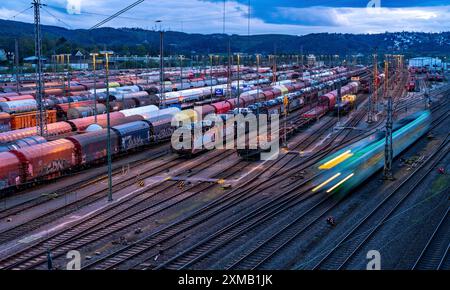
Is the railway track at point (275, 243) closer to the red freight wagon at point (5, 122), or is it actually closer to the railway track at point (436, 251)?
the railway track at point (436, 251)

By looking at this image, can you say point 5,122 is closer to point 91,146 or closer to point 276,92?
point 91,146

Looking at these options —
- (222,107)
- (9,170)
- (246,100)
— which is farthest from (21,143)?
(246,100)

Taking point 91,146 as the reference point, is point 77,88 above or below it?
above

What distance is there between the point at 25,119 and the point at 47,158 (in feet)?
68.5

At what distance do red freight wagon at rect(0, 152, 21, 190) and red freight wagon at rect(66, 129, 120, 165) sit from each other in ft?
16.1

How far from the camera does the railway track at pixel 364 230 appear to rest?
16031mm

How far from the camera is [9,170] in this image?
2489 centimetres

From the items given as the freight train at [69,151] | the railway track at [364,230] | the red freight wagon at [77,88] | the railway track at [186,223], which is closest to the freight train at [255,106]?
the freight train at [69,151]

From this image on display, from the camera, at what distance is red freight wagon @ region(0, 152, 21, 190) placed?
24.5m

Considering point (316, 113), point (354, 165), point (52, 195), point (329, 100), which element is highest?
point (329, 100)

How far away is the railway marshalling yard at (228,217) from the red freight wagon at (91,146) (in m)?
0.94
